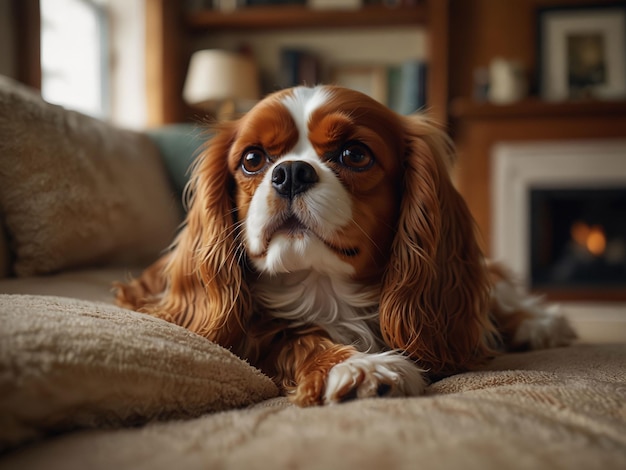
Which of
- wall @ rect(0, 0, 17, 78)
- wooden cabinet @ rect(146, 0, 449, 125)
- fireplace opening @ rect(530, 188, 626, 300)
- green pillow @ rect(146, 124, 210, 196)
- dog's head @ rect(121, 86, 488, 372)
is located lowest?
fireplace opening @ rect(530, 188, 626, 300)

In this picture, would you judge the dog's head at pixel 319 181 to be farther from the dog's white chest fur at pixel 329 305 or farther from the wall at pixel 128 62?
the wall at pixel 128 62

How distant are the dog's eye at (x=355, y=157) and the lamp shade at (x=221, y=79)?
2.71 metres

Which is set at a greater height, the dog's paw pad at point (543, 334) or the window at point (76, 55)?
the window at point (76, 55)

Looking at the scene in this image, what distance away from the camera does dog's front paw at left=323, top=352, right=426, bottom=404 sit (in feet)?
3.10

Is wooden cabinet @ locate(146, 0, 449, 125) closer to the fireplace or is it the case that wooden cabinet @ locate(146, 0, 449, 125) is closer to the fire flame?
the fireplace

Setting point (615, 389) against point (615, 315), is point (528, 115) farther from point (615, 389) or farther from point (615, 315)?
point (615, 389)

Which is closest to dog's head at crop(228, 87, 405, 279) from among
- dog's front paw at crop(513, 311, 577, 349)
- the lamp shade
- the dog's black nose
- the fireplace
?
the dog's black nose

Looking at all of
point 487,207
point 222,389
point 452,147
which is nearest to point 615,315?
point 487,207

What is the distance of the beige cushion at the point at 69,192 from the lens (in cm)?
149

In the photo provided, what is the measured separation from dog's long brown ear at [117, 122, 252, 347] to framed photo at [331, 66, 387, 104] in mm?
3284

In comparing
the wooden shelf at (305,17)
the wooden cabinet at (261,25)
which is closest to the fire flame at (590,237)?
the wooden cabinet at (261,25)

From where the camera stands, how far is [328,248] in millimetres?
1170

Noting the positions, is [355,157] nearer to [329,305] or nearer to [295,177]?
[295,177]

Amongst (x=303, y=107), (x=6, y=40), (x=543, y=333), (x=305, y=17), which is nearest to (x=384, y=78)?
(x=305, y=17)
